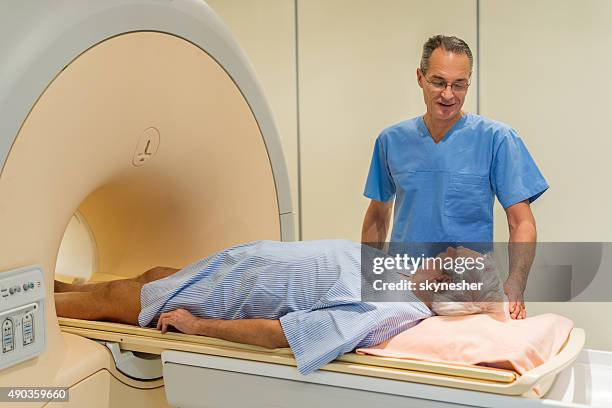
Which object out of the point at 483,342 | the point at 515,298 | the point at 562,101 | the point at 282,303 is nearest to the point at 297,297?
the point at 282,303

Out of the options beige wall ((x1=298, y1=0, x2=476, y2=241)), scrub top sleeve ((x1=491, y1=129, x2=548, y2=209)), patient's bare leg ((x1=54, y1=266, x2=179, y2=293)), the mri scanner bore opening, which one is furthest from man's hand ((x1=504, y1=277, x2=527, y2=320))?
beige wall ((x1=298, y1=0, x2=476, y2=241))

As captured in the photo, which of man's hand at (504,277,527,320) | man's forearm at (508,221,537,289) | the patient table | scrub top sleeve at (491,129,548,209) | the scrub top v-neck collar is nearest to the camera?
the patient table

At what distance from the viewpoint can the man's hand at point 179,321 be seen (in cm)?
153

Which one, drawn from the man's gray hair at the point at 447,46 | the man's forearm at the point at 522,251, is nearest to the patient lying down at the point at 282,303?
the man's forearm at the point at 522,251

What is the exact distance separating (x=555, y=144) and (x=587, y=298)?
2.08 ft

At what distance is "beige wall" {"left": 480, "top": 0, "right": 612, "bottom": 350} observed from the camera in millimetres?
2664

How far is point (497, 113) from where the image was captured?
9.27 feet

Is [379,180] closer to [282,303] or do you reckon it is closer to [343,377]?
[282,303]

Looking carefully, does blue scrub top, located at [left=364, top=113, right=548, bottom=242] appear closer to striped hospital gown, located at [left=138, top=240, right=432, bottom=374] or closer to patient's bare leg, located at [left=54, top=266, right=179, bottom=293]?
striped hospital gown, located at [left=138, top=240, right=432, bottom=374]

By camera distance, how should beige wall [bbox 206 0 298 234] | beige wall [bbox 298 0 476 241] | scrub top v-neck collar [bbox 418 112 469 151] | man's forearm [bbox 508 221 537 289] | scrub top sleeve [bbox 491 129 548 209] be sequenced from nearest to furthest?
man's forearm [bbox 508 221 537 289] → scrub top sleeve [bbox 491 129 548 209] → scrub top v-neck collar [bbox 418 112 469 151] → beige wall [bbox 298 0 476 241] → beige wall [bbox 206 0 298 234]

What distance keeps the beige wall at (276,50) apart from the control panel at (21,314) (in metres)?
1.94

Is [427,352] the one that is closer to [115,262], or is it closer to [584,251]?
[115,262]

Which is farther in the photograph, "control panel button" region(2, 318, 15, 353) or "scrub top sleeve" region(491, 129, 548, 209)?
"scrub top sleeve" region(491, 129, 548, 209)

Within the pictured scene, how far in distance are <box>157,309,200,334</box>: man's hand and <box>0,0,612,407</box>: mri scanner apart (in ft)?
0.07
